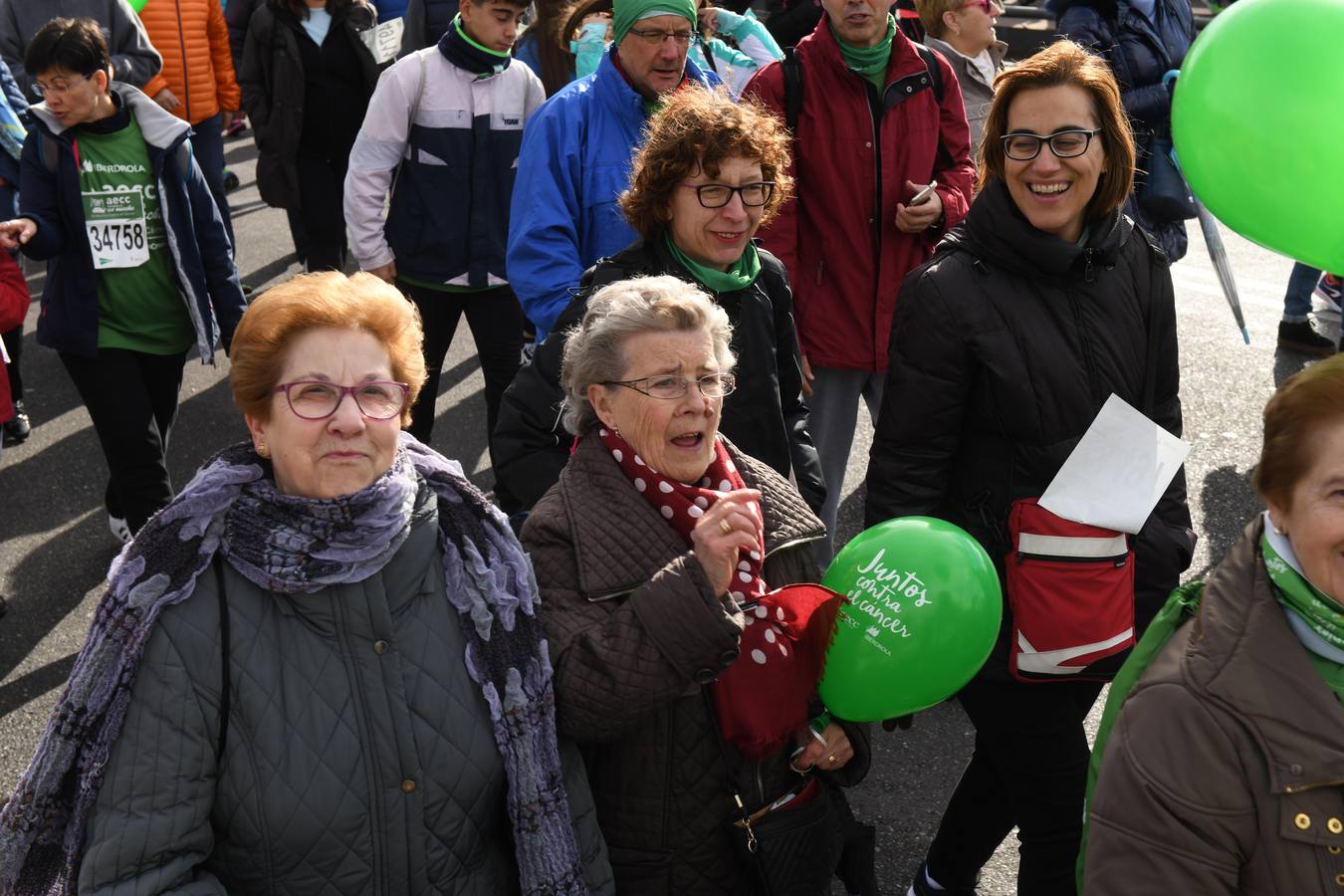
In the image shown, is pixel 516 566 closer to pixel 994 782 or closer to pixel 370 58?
pixel 994 782

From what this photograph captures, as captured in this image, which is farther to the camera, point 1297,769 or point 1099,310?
point 1099,310

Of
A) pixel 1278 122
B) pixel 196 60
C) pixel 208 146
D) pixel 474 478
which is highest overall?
pixel 1278 122

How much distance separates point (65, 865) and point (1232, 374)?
6281mm

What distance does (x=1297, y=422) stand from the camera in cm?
203

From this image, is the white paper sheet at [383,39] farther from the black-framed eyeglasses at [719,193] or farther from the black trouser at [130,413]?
the black-framed eyeglasses at [719,193]

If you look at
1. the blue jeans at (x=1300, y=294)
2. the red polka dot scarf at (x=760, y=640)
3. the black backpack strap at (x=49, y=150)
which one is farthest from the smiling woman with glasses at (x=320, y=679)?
the blue jeans at (x=1300, y=294)

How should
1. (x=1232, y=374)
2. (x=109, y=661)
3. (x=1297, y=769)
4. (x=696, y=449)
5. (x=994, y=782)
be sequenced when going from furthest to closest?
1. (x=1232, y=374)
2. (x=994, y=782)
3. (x=696, y=449)
4. (x=109, y=661)
5. (x=1297, y=769)

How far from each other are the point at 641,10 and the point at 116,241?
6.66 ft

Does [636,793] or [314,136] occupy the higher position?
[636,793]

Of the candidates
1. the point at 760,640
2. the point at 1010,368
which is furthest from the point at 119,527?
the point at 1010,368

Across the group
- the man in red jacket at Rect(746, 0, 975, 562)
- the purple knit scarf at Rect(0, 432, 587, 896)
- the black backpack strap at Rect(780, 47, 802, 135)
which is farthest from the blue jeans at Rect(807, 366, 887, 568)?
the purple knit scarf at Rect(0, 432, 587, 896)

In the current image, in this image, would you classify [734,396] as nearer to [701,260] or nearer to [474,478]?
[701,260]

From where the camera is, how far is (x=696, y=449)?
2.58 meters

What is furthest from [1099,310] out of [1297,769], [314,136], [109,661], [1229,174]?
[314,136]
